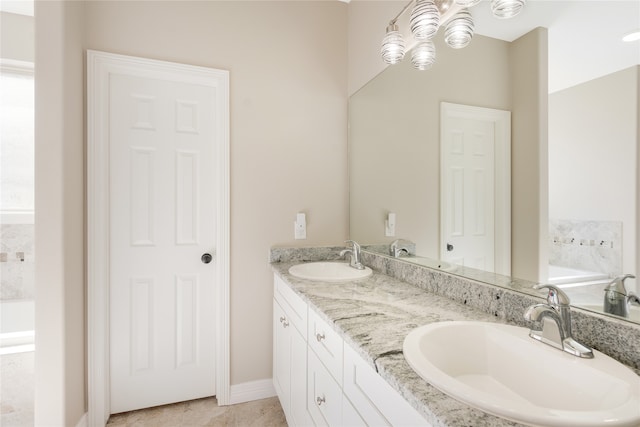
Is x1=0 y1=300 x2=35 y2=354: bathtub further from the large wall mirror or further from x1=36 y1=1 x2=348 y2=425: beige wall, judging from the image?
the large wall mirror

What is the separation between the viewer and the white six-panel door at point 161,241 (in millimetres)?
1839

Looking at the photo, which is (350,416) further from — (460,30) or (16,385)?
(16,385)

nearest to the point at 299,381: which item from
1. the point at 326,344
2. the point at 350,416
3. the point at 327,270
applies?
the point at 326,344

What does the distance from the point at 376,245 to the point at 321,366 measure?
36.4 inches

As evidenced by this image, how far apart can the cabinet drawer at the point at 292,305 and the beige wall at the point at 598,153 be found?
1.03 m

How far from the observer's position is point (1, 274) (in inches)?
96.0

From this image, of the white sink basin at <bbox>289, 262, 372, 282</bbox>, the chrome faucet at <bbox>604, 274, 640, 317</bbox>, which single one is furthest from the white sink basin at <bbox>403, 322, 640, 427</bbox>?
the white sink basin at <bbox>289, 262, 372, 282</bbox>

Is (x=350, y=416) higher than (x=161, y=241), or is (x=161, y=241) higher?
(x=161, y=241)

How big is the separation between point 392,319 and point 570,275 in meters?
0.52

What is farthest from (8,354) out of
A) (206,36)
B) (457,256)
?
(457,256)

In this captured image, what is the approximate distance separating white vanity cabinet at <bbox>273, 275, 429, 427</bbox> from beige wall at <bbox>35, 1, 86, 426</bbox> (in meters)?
1.08

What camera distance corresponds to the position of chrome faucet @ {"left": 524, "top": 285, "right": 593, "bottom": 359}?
77 centimetres

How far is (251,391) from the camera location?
2039 millimetres

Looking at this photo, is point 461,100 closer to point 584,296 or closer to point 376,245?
point 584,296
